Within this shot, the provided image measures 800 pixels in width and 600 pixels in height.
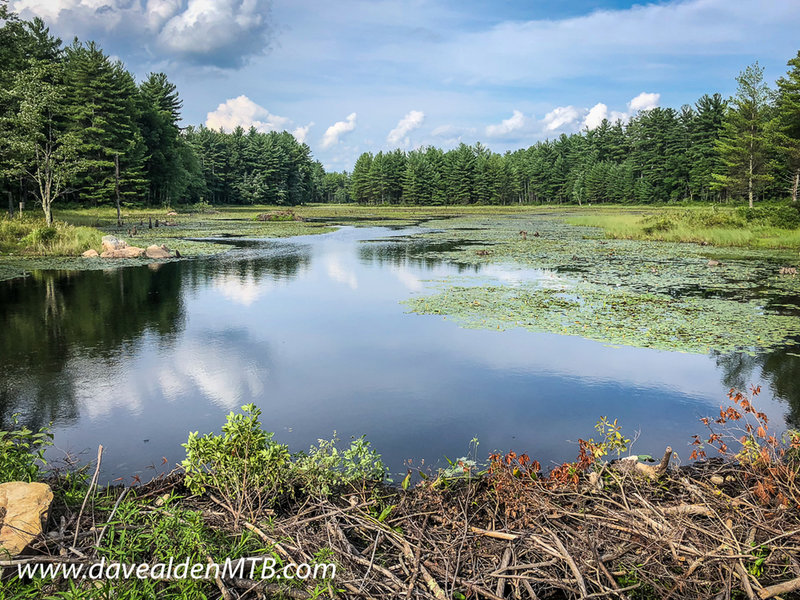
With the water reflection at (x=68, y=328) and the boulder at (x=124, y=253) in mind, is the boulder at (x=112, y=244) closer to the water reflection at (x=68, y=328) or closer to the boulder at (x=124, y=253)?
the boulder at (x=124, y=253)

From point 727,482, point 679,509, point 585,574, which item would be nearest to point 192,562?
point 585,574

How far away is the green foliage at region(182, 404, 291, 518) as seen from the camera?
4285 millimetres

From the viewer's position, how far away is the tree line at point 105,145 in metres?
28.3

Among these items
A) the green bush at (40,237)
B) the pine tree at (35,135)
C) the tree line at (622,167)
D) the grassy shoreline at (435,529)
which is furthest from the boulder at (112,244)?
the tree line at (622,167)

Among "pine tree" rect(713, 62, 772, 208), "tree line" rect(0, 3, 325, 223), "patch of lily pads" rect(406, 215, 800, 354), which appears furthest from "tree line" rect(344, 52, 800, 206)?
"patch of lily pads" rect(406, 215, 800, 354)

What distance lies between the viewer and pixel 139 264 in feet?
72.7

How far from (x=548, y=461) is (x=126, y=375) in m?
6.60

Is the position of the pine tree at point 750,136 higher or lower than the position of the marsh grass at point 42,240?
higher

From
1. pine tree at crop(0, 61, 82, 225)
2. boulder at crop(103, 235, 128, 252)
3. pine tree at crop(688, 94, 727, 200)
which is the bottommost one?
boulder at crop(103, 235, 128, 252)

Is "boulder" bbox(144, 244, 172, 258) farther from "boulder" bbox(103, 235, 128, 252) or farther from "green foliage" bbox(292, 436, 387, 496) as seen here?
"green foliage" bbox(292, 436, 387, 496)

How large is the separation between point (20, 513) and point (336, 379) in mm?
5281

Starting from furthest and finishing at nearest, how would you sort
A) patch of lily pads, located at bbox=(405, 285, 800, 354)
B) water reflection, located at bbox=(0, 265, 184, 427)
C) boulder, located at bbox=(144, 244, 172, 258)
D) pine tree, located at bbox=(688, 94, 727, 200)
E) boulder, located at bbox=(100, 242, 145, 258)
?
pine tree, located at bbox=(688, 94, 727, 200) → boulder, located at bbox=(144, 244, 172, 258) → boulder, located at bbox=(100, 242, 145, 258) → patch of lily pads, located at bbox=(405, 285, 800, 354) → water reflection, located at bbox=(0, 265, 184, 427)

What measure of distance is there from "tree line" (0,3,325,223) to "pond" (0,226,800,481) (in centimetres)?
1749

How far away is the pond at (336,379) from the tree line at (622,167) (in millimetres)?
51538
